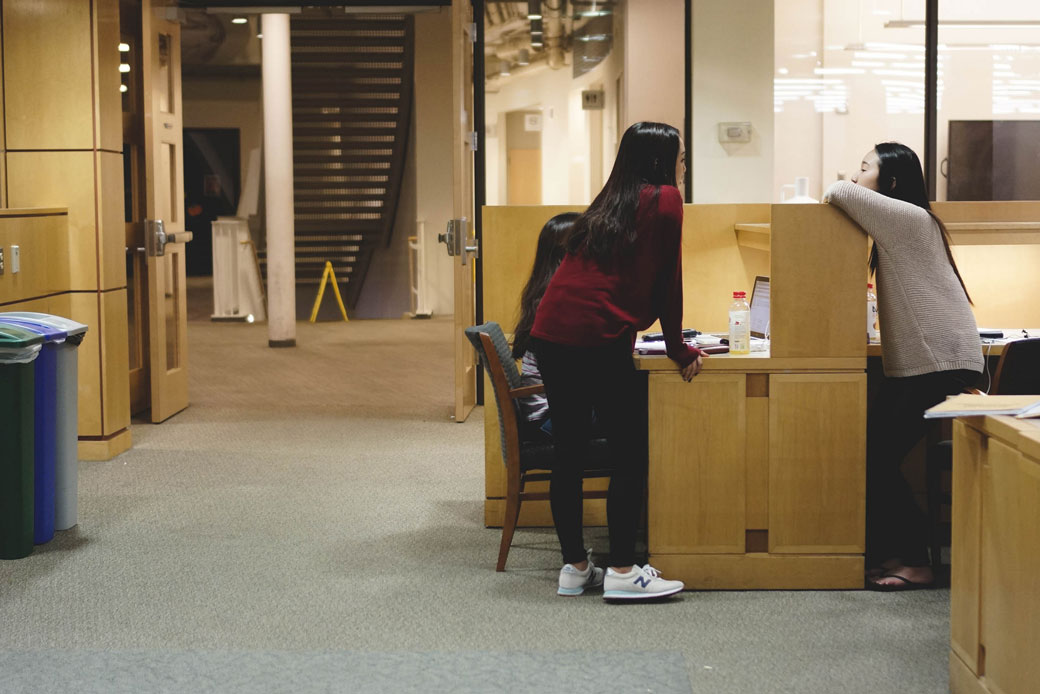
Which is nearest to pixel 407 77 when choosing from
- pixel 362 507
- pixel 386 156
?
pixel 386 156

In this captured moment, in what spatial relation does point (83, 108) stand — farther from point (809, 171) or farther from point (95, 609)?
point (809, 171)

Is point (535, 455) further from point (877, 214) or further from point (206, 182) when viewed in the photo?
point (206, 182)

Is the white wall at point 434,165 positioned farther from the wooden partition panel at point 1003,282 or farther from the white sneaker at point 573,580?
the white sneaker at point 573,580

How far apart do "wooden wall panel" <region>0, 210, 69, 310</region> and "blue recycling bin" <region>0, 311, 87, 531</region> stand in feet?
3.14

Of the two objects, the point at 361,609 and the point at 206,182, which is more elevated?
the point at 206,182

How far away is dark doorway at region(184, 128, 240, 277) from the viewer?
66.1 ft

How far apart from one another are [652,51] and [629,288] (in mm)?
5021

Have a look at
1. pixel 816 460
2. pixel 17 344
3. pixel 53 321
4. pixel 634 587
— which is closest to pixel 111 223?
pixel 53 321

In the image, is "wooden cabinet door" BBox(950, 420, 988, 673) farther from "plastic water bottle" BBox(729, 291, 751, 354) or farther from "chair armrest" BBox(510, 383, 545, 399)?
"chair armrest" BBox(510, 383, 545, 399)

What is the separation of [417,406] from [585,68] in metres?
2.73

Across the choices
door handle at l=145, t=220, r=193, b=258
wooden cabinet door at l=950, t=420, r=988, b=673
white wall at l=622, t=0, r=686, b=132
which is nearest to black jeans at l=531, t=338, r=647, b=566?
wooden cabinet door at l=950, t=420, r=988, b=673

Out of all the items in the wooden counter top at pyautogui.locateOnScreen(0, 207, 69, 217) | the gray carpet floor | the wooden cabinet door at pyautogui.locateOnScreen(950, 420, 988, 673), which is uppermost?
the wooden counter top at pyautogui.locateOnScreen(0, 207, 69, 217)

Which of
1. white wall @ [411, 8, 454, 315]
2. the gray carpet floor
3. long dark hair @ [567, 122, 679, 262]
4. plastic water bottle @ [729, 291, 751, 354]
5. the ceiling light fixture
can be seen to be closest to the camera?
the gray carpet floor

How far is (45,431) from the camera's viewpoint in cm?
479
